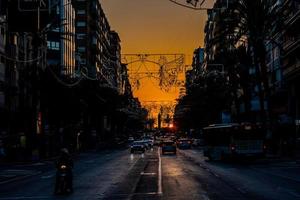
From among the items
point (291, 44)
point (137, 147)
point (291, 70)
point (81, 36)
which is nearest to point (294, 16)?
point (291, 44)

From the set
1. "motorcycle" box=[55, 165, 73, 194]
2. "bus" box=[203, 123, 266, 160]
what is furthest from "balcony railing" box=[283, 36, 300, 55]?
"motorcycle" box=[55, 165, 73, 194]

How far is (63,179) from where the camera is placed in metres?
23.4

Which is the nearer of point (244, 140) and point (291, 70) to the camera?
point (244, 140)

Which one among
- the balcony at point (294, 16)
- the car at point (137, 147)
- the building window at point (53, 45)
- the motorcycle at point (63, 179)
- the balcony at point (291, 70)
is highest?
the building window at point (53, 45)

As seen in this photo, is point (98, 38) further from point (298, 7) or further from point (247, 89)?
point (298, 7)

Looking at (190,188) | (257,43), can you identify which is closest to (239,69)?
(257,43)

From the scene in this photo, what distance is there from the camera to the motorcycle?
23.2 m

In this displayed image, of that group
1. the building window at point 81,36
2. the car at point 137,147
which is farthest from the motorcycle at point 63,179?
the building window at point 81,36

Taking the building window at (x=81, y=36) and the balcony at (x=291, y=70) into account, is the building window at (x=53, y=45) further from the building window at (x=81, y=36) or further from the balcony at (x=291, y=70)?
the balcony at (x=291, y=70)

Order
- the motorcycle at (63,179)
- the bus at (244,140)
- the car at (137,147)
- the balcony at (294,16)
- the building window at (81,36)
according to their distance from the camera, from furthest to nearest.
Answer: the building window at (81,36), the car at (137,147), the balcony at (294,16), the bus at (244,140), the motorcycle at (63,179)

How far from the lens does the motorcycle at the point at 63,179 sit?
2325 centimetres

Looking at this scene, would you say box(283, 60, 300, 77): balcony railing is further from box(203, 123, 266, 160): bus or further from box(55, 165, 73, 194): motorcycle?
box(55, 165, 73, 194): motorcycle

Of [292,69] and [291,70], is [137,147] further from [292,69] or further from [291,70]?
[292,69]

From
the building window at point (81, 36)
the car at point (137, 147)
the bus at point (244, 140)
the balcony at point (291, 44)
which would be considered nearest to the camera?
the bus at point (244, 140)
